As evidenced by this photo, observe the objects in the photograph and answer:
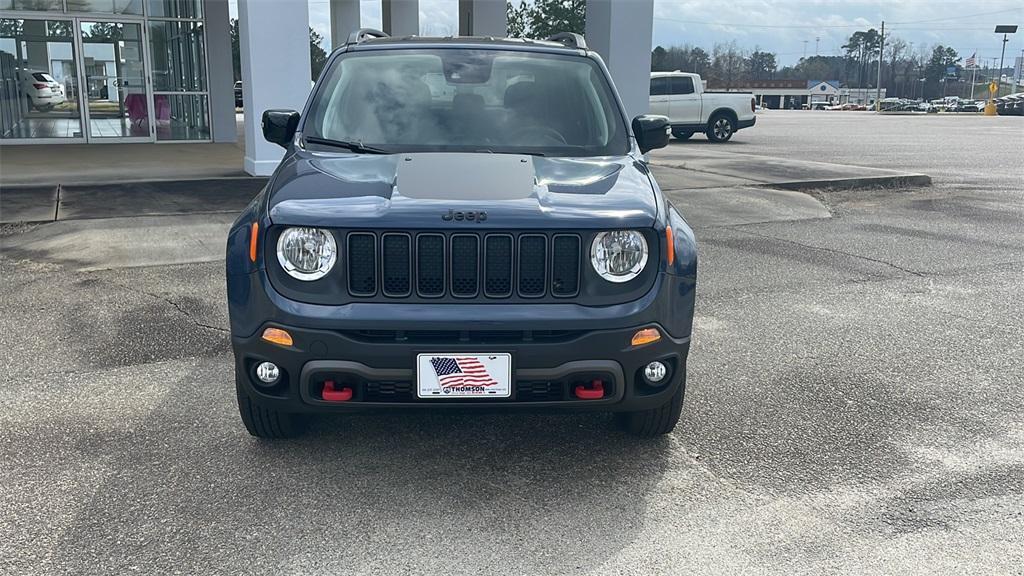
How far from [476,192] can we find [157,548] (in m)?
1.74

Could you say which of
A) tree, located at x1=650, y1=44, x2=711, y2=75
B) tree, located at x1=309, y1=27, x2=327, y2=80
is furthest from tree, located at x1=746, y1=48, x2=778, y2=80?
tree, located at x1=309, y1=27, x2=327, y2=80

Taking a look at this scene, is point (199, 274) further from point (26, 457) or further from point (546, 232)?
point (546, 232)

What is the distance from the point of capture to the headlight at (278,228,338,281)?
3.30 m

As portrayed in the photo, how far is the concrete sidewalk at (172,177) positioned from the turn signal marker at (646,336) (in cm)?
761

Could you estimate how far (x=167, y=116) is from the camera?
1934 cm

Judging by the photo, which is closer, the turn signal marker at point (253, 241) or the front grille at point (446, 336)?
the front grille at point (446, 336)

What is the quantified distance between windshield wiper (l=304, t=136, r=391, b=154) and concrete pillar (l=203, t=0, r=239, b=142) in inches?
651

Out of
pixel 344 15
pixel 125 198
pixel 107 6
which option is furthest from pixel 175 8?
Answer: pixel 125 198

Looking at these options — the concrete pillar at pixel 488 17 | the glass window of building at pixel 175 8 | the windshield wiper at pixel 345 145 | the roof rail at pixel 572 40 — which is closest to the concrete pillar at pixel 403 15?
the concrete pillar at pixel 488 17

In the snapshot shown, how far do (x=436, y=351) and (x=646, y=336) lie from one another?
81cm

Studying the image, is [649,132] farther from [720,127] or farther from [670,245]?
[720,127]

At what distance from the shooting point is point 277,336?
3271 mm

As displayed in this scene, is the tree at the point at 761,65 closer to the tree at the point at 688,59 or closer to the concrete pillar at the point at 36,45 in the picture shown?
the tree at the point at 688,59

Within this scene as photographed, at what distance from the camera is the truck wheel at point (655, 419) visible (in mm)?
3768
